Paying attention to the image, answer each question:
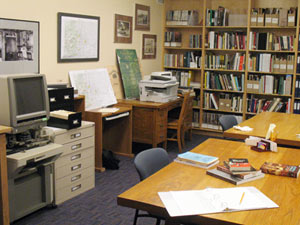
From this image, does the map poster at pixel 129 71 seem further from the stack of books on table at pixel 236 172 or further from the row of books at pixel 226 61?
the stack of books on table at pixel 236 172

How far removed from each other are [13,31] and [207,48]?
3.80 metres

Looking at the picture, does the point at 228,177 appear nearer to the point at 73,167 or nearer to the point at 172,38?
the point at 73,167

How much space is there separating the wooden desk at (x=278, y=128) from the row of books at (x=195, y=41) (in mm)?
2468

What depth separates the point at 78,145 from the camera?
4070mm

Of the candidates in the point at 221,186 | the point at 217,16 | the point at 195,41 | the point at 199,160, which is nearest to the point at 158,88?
the point at 195,41

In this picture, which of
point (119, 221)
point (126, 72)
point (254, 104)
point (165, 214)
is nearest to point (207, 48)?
point (254, 104)

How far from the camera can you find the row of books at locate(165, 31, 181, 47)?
23.6 ft

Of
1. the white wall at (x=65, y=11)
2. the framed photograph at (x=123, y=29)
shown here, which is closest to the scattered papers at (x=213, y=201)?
the white wall at (x=65, y=11)

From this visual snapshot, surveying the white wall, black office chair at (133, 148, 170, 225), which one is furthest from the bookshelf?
black office chair at (133, 148, 170, 225)

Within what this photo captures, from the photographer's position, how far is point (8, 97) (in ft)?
10.4

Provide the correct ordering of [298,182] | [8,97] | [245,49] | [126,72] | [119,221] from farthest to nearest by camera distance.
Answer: [245,49], [126,72], [119,221], [8,97], [298,182]

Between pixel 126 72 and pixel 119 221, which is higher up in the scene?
pixel 126 72

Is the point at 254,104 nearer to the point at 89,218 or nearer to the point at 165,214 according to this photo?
the point at 89,218

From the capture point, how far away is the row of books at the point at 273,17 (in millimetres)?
6267
